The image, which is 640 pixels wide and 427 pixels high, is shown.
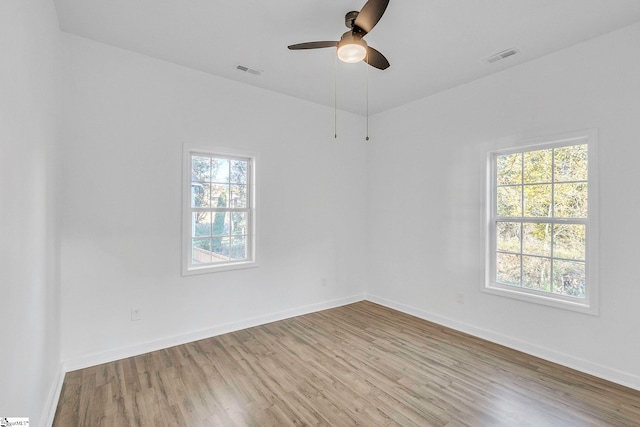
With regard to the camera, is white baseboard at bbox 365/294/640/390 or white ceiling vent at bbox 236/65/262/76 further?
white ceiling vent at bbox 236/65/262/76

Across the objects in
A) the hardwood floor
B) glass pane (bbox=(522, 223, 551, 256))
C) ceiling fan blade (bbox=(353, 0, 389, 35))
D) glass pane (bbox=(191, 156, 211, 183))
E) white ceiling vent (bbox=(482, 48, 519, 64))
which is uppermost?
white ceiling vent (bbox=(482, 48, 519, 64))

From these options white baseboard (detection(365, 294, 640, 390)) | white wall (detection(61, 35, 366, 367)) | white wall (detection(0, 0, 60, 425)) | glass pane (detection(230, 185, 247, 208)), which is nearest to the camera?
white wall (detection(0, 0, 60, 425))

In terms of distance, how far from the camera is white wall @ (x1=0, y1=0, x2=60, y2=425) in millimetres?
1244

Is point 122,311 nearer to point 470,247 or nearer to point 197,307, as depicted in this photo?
point 197,307

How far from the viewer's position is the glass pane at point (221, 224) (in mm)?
3660

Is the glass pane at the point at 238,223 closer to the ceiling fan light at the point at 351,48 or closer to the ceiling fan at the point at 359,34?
the ceiling fan at the point at 359,34

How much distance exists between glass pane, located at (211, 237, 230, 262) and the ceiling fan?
89.9 inches

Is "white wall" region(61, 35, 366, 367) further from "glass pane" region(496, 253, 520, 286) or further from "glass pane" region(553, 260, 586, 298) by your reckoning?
"glass pane" region(553, 260, 586, 298)

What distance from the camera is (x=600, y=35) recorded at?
272cm

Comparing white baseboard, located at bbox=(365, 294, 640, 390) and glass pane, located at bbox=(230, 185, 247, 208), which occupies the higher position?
glass pane, located at bbox=(230, 185, 247, 208)

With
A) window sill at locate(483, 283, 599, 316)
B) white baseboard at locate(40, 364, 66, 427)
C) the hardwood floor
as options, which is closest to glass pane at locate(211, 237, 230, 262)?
the hardwood floor

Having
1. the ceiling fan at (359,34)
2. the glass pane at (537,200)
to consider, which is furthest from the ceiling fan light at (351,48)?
the glass pane at (537,200)

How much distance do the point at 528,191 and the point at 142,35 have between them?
4.08 m

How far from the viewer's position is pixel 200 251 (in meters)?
3.55
